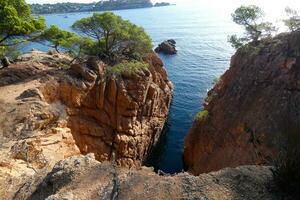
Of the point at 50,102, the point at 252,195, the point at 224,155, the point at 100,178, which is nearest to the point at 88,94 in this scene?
the point at 50,102

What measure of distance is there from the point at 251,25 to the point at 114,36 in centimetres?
1414

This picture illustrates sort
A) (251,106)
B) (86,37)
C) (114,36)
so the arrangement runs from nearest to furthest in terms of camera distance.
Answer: (251,106) < (114,36) < (86,37)

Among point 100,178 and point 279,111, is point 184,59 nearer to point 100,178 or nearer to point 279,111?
point 279,111

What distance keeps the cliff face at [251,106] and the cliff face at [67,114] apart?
657cm

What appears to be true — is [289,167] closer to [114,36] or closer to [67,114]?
[67,114]

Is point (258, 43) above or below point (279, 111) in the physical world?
above

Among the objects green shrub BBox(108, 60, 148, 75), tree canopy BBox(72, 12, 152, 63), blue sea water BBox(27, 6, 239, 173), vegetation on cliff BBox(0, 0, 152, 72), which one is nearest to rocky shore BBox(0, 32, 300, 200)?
green shrub BBox(108, 60, 148, 75)

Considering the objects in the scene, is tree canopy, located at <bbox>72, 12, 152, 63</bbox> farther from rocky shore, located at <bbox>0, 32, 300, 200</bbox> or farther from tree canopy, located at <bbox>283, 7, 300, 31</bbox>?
tree canopy, located at <bbox>283, 7, 300, 31</bbox>

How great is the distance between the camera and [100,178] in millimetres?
13641

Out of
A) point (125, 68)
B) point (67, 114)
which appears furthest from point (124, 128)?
point (67, 114)

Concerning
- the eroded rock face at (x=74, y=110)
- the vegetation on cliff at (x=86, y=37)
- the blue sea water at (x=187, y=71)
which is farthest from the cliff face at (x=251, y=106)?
the vegetation on cliff at (x=86, y=37)

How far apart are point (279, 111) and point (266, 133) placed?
6.26 ft

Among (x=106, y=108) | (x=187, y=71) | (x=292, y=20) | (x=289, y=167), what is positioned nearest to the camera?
(x=289, y=167)

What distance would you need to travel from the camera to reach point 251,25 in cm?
3538
